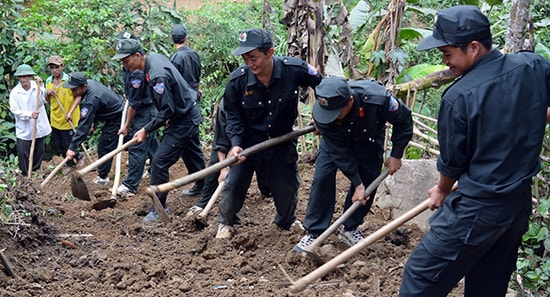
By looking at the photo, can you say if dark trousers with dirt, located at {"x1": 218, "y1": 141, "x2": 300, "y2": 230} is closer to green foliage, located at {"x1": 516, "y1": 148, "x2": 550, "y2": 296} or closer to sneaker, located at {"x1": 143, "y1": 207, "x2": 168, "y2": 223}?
sneaker, located at {"x1": 143, "y1": 207, "x2": 168, "y2": 223}

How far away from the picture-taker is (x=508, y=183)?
11.7ft

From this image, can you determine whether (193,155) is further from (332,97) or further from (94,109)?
(332,97)

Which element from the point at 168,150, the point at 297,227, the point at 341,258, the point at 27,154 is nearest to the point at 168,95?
the point at 168,150

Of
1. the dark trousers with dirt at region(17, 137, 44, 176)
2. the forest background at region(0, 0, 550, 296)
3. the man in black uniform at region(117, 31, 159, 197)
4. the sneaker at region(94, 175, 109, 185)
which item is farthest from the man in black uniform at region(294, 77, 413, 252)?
the dark trousers with dirt at region(17, 137, 44, 176)

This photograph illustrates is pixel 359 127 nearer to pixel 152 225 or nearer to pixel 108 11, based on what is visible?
pixel 152 225

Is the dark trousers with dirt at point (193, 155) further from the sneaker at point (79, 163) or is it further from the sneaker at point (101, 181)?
the sneaker at point (79, 163)

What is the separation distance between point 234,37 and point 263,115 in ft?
21.8

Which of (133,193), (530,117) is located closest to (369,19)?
(133,193)

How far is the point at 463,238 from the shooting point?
365 centimetres

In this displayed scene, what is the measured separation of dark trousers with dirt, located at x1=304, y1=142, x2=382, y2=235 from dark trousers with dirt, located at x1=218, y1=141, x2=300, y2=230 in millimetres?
420

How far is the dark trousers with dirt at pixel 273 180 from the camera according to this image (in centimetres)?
Result: 611

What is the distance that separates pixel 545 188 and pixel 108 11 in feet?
27.8

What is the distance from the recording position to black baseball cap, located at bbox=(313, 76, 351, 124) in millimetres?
4910

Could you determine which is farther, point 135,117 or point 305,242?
point 135,117
